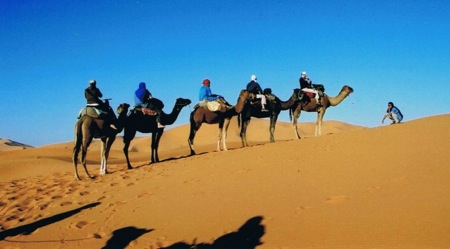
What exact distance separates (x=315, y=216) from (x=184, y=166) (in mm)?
6795

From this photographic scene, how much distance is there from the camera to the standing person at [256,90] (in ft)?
60.0

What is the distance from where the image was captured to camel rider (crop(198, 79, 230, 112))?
1692 centimetres

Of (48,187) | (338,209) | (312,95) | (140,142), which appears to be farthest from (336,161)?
(140,142)

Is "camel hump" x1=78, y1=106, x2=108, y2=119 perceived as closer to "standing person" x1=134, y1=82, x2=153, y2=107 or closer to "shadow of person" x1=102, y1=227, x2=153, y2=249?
"standing person" x1=134, y1=82, x2=153, y2=107

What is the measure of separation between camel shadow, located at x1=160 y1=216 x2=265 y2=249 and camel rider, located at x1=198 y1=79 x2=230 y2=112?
10.0 meters

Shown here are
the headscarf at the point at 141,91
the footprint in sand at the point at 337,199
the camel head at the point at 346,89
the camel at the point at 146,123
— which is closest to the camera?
the footprint in sand at the point at 337,199

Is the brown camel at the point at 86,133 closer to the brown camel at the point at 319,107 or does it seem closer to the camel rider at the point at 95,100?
the camel rider at the point at 95,100

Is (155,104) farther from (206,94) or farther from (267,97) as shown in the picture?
(267,97)

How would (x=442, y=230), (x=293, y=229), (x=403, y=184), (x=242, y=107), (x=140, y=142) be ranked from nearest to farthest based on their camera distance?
(x=442, y=230), (x=293, y=229), (x=403, y=184), (x=242, y=107), (x=140, y=142)

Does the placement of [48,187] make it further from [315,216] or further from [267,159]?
[315,216]

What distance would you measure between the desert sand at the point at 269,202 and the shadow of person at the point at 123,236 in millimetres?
22

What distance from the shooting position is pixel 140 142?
5966 centimetres

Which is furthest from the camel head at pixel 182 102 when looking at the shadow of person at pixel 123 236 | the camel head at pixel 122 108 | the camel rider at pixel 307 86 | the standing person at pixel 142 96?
the shadow of person at pixel 123 236

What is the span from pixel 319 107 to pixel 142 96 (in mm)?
8811
